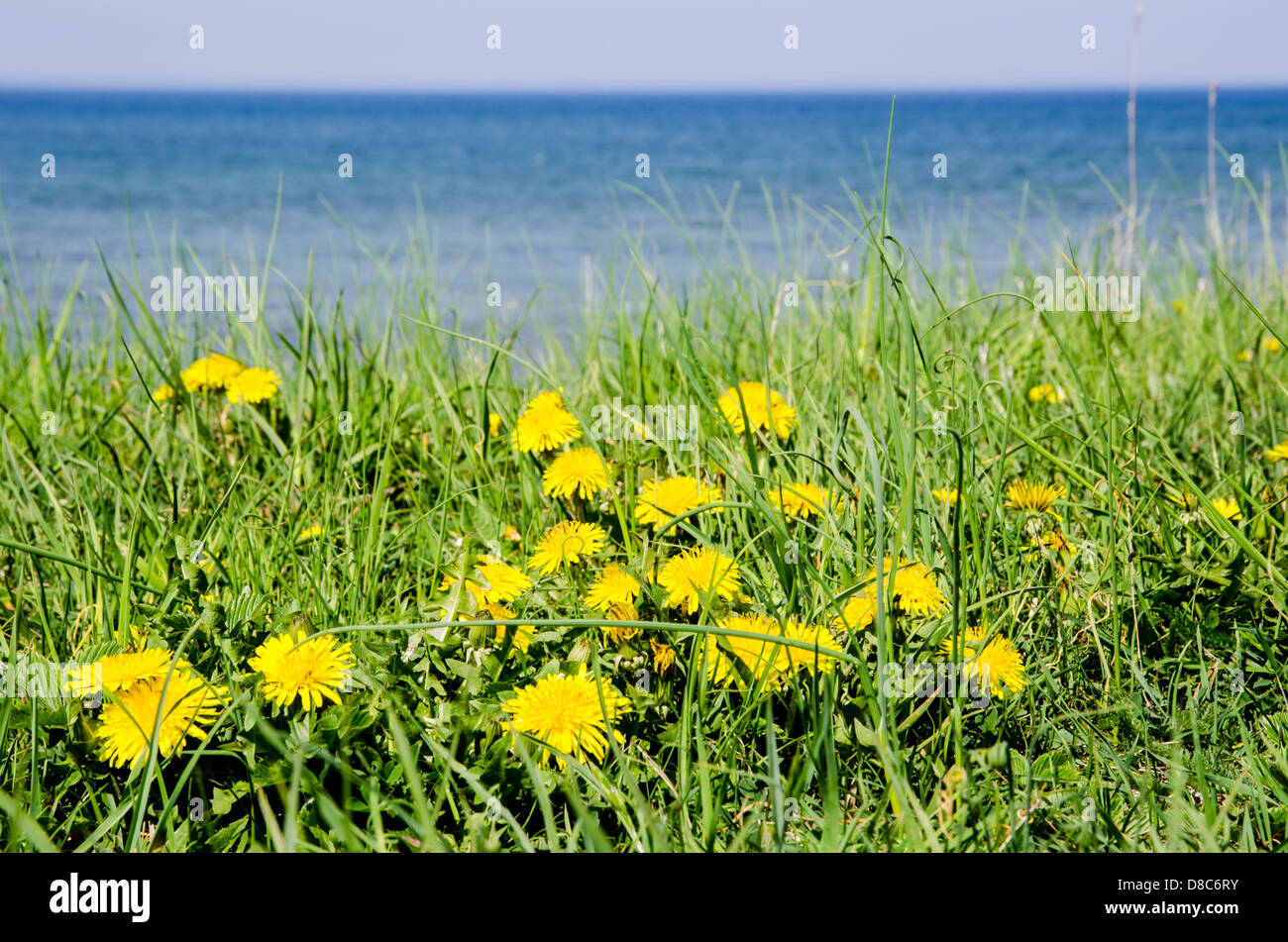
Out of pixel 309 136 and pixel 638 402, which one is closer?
pixel 638 402

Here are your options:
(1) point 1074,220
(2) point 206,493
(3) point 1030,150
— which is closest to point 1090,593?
(2) point 206,493

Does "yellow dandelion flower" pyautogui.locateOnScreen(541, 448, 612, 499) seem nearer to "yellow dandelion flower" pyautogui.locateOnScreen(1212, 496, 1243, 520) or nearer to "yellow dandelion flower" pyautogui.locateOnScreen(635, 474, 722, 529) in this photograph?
"yellow dandelion flower" pyautogui.locateOnScreen(635, 474, 722, 529)

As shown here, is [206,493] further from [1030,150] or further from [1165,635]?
[1030,150]

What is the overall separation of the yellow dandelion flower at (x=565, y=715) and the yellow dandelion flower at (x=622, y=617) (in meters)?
0.10

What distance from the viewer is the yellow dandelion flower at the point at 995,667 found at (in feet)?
3.56

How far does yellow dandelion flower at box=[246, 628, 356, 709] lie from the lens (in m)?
1.01

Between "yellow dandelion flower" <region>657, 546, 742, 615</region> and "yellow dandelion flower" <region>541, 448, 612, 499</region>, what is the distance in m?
0.27

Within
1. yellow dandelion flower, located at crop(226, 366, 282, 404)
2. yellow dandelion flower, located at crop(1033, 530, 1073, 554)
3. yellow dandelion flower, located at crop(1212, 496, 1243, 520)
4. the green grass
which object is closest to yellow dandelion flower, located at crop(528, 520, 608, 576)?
the green grass

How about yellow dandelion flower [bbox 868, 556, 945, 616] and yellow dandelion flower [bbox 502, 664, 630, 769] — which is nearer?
yellow dandelion flower [bbox 502, 664, 630, 769]

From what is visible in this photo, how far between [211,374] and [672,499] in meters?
1.08

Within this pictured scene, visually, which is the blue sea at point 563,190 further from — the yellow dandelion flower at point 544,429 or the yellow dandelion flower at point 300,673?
the yellow dandelion flower at point 300,673

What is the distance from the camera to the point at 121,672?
1.03 m

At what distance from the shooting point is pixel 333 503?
1744 millimetres

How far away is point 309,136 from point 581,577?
43.9m
